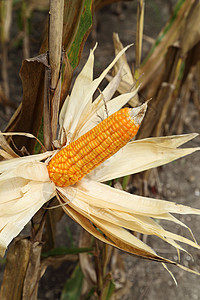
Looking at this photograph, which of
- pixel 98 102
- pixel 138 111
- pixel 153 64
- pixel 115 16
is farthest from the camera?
pixel 115 16

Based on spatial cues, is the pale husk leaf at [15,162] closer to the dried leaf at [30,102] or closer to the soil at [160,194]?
the dried leaf at [30,102]

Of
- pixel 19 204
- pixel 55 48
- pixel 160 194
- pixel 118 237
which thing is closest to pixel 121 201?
pixel 118 237

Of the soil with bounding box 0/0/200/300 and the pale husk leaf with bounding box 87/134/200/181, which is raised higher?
the pale husk leaf with bounding box 87/134/200/181

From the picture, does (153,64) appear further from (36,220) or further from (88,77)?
(36,220)

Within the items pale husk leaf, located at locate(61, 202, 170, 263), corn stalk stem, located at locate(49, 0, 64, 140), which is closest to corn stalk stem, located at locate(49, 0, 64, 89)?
corn stalk stem, located at locate(49, 0, 64, 140)

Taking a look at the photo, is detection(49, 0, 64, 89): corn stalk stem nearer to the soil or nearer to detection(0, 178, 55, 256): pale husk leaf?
detection(0, 178, 55, 256): pale husk leaf

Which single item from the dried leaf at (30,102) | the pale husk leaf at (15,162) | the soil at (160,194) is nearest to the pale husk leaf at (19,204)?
the pale husk leaf at (15,162)

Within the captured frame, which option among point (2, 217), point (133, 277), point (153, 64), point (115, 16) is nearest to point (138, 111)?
point (2, 217)
